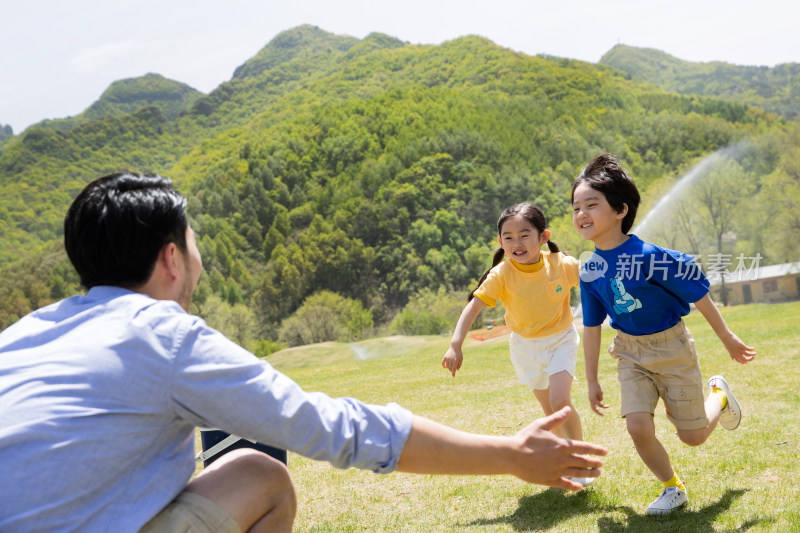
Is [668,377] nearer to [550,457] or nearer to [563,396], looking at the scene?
[563,396]

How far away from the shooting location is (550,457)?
5.88 ft

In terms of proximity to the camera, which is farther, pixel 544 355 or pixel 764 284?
pixel 764 284

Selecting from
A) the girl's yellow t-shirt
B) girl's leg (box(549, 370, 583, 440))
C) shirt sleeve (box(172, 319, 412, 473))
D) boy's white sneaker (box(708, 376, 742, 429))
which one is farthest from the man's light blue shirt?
boy's white sneaker (box(708, 376, 742, 429))

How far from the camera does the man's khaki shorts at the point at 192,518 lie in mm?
1707

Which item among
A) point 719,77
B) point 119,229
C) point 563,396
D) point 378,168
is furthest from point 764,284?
point 719,77

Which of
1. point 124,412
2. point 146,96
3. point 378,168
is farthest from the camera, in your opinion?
point 146,96

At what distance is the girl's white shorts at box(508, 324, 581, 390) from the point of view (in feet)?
13.7

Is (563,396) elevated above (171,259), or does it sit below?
below

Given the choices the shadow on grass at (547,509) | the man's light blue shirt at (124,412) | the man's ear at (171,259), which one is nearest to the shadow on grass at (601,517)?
the shadow on grass at (547,509)

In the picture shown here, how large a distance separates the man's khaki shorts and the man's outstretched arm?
0.50 metres

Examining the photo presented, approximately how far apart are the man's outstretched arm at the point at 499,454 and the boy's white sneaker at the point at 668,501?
1813mm

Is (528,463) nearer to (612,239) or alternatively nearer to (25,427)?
(25,427)

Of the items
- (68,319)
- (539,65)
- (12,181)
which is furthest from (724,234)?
(12,181)

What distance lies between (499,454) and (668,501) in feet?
6.75
